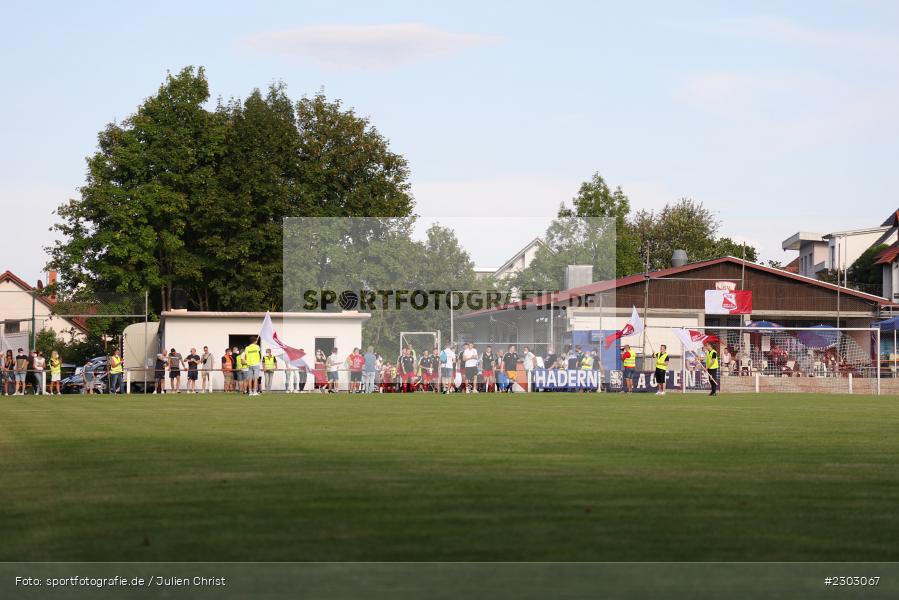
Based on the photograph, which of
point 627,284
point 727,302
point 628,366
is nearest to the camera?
point 628,366

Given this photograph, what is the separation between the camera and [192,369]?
41875 mm

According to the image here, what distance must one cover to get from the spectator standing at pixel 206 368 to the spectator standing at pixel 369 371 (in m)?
5.73

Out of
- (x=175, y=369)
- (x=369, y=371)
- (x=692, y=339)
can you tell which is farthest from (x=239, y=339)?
(x=692, y=339)

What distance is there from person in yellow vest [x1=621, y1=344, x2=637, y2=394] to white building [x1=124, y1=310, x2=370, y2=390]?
10.0 meters

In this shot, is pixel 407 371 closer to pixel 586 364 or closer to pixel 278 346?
pixel 278 346

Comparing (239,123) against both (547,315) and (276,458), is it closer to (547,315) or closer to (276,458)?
(547,315)

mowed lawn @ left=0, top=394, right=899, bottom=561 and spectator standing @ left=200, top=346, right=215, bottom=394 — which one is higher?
spectator standing @ left=200, top=346, right=215, bottom=394

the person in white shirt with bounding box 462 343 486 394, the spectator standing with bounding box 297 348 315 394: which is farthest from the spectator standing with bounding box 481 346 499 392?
the spectator standing with bounding box 297 348 315 394

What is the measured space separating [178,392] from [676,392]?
1807 cm

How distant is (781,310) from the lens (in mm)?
60000

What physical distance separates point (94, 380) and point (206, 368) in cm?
631

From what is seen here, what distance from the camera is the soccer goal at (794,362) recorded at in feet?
150

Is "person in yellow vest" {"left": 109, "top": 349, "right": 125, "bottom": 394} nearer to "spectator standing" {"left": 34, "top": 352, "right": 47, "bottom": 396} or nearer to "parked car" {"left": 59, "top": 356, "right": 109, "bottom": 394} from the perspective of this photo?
"spectator standing" {"left": 34, "top": 352, "right": 47, "bottom": 396}

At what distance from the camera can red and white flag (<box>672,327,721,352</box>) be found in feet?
153
